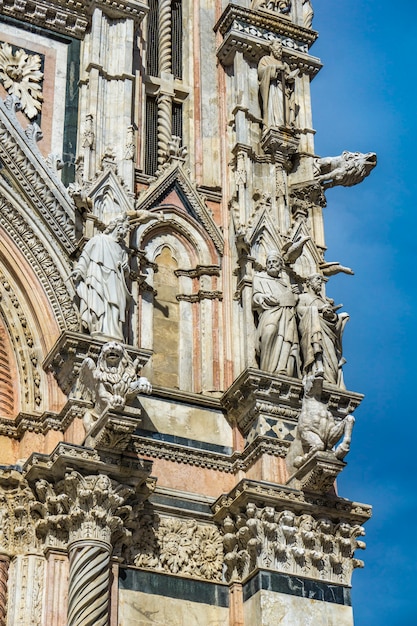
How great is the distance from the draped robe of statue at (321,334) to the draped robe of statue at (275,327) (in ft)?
0.37

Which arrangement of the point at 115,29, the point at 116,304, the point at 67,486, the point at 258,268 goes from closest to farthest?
1. the point at 67,486
2. the point at 116,304
3. the point at 258,268
4. the point at 115,29

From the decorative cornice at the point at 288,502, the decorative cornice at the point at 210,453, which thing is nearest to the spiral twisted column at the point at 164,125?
the decorative cornice at the point at 210,453

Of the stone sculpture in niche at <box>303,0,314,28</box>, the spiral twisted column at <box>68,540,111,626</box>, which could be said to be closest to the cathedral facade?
the spiral twisted column at <box>68,540,111,626</box>

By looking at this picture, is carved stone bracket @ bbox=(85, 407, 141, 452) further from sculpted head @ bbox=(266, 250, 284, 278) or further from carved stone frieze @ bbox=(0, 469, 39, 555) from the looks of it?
sculpted head @ bbox=(266, 250, 284, 278)

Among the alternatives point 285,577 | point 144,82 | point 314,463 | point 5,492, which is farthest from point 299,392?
point 144,82

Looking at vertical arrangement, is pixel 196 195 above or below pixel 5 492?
above

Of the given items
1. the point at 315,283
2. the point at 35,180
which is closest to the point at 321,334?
the point at 315,283

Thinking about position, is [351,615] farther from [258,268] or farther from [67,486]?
[258,268]

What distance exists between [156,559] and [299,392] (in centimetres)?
270

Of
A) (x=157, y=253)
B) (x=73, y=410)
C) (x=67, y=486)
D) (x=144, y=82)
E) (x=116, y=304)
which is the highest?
(x=144, y=82)

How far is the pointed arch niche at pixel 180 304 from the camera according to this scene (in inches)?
695

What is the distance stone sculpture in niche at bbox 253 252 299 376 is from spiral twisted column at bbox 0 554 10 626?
393cm

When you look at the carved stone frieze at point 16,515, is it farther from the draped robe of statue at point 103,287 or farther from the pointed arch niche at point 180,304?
the pointed arch niche at point 180,304

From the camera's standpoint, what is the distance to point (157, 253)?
1845 centimetres
